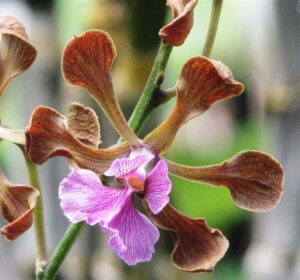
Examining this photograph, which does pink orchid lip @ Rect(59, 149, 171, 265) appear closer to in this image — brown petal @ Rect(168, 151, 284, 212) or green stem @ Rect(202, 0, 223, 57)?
brown petal @ Rect(168, 151, 284, 212)

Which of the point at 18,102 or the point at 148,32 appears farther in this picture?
the point at 18,102

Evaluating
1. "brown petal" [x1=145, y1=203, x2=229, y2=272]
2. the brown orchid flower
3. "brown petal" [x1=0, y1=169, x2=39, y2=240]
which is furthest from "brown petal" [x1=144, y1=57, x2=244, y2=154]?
"brown petal" [x1=0, y1=169, x2=39, y2=240]

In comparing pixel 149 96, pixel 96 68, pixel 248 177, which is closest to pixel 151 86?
pixel 149 96

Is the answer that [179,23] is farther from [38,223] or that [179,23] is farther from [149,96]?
[38,223]

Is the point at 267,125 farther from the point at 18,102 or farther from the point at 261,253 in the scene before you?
the point at 18,102

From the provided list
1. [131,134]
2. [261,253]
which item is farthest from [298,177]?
Result: [131,134]

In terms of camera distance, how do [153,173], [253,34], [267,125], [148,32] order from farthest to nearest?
[253,34], [267,125], [148,32], [153,173]

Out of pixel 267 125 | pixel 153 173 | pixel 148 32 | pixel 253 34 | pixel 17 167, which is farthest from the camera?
pixel 17 167
